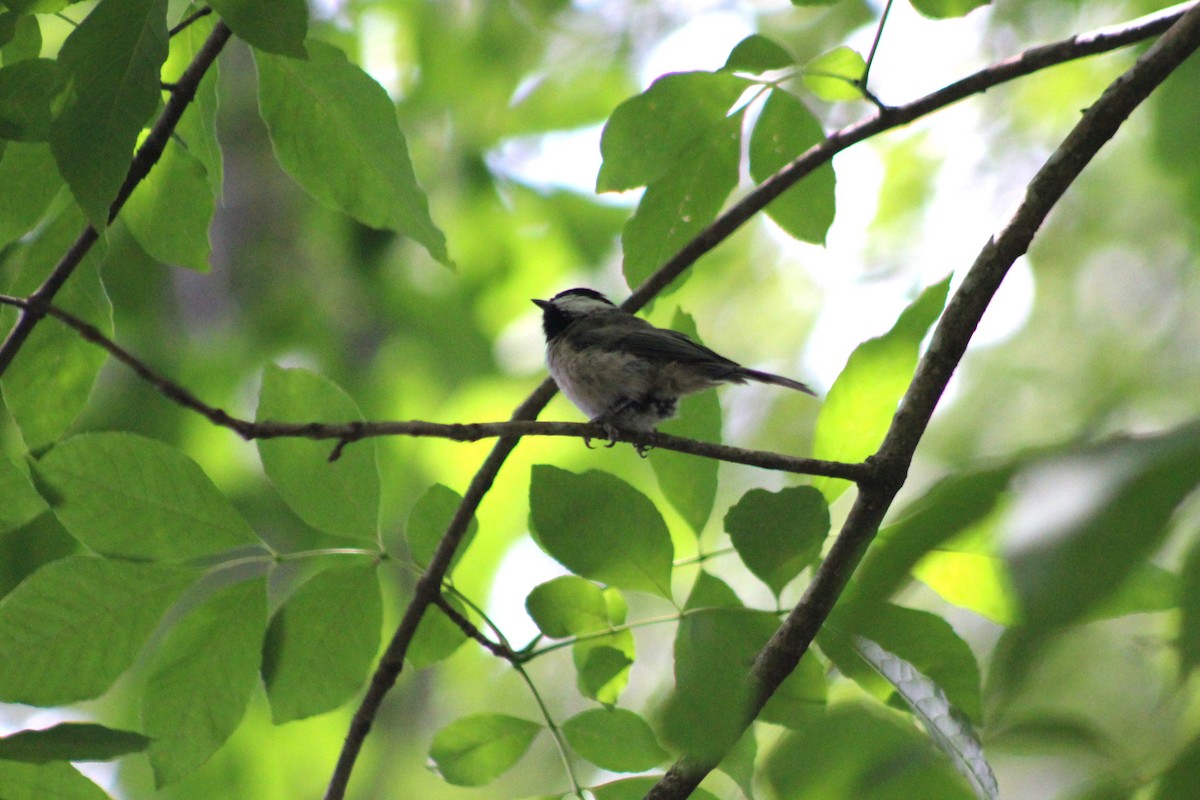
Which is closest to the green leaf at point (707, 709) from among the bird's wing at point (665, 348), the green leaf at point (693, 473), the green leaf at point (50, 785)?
the green leaf at point (693, 473)

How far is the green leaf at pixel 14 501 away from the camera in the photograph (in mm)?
2201

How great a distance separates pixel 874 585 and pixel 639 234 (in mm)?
2089

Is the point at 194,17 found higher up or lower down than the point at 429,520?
higher up

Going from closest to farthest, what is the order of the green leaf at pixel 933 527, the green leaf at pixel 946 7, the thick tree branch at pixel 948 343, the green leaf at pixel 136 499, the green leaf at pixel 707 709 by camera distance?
the green leaf at pixel 933 527 → the green leaf at pixel 707 709 → the thick tree branch at pixel 948 343 → the green leaf at pixel 136 499 → the green leaf at pixel 946 7

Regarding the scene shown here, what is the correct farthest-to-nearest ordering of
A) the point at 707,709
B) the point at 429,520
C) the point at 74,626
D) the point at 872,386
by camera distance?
1. the point at 429,520
2. the point at 872,386
3. the point at 74,626
4. the point at 707,709

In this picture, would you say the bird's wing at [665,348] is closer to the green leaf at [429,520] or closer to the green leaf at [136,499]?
the green leaf at [429,520]

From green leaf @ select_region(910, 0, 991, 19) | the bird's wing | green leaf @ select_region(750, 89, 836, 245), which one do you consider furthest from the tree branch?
the bird's wing

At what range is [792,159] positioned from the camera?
9.51 ft

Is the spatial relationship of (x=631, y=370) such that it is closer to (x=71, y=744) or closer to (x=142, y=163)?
(x=142, y=163)

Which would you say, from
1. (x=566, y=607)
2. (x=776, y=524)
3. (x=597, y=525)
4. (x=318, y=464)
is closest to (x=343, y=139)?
(x=318, y=464)

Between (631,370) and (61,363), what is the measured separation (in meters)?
2.19

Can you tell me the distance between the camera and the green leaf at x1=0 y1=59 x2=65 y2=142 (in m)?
1.95

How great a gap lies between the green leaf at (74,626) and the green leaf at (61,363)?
0.42 metres

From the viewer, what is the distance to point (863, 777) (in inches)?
43.9
